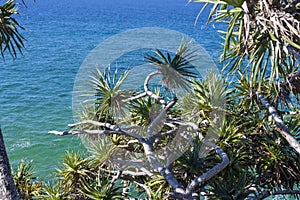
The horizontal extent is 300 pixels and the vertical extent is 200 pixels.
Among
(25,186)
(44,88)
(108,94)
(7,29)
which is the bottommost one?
(44,88)

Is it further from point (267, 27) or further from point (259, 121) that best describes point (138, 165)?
point (267, 27)

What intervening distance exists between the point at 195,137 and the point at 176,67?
4.11ft

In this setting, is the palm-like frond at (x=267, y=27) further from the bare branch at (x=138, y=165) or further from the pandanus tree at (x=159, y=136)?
the bare branch at (x=138, y=165)

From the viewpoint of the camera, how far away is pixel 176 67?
6.46m

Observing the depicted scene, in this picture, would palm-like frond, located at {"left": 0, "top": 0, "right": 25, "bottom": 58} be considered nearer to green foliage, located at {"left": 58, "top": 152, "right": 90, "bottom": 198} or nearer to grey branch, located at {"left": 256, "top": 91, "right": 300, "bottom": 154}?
green foliage, located at {"left": 58, "top": 152, "right": 90, "bottom": 198}

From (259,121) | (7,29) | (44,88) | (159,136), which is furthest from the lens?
(44,88)

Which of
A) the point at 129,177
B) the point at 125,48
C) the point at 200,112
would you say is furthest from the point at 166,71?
the point at 125,48

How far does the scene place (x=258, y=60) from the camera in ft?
17.6

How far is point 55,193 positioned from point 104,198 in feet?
3.38

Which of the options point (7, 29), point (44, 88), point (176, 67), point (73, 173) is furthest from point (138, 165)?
point (44, 88)

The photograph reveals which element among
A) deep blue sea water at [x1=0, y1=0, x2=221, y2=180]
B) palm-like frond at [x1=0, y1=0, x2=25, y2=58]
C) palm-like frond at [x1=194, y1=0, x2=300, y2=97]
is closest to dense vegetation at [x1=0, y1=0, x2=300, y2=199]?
palm-like frond at [x1=194, y1=0, x2=300, y2=97]

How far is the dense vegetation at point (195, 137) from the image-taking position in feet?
Result: 20.6

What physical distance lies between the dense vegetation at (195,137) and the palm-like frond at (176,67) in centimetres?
2

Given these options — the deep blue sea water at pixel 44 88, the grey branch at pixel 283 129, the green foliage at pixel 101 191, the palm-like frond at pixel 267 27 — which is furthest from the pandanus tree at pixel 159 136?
the palm-like frond at pixel 267 27
